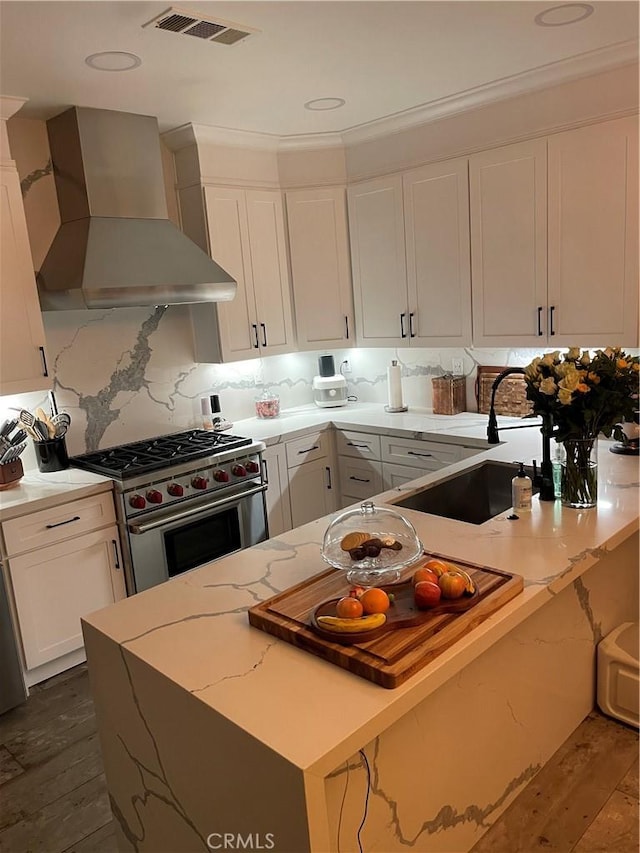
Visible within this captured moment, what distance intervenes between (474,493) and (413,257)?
5.48 ft

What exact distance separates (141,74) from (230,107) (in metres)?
0.61

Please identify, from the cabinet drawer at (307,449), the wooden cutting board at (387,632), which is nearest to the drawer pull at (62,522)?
the cabinet drawer at (307,449)

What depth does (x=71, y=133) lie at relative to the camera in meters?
3.18

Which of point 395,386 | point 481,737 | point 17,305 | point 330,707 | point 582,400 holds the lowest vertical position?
point 481,737

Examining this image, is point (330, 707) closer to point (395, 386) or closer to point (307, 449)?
point (307, 449)

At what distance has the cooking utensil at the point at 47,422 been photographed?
329 centimetres

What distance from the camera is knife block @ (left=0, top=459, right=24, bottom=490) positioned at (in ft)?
9.90

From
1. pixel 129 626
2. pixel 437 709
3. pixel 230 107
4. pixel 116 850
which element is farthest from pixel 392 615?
pixel 230 107

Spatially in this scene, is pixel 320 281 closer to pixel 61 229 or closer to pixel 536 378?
pixel 61 229

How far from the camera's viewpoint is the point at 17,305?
9.97 ft

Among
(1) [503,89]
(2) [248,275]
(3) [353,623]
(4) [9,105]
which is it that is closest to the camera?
(3) [353,623]

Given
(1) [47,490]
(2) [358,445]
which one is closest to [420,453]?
(2) [358,445]

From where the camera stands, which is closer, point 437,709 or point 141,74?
point 437,709

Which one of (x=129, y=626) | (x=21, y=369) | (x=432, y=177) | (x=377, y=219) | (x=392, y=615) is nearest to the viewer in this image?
(x=392, y=615)
